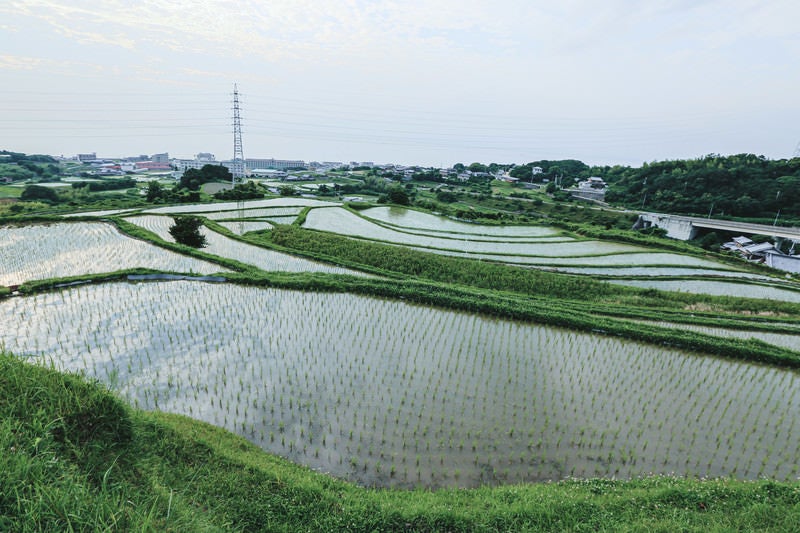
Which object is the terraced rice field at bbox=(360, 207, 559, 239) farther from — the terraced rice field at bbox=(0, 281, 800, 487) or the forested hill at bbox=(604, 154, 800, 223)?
the forested hill at bbox=(604, 154, 800, 223)

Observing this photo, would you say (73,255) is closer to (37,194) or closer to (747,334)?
(747,334)

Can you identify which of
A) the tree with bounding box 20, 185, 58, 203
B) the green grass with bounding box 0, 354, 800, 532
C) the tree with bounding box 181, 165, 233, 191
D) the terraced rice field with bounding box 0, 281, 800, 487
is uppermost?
the tree with bounding box 181, 165, 233, 191

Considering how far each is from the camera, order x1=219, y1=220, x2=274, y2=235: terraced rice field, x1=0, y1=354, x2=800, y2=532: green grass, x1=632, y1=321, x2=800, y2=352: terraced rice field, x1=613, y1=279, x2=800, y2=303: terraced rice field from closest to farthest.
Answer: x1=0, y1=354, x2=800, y2=532: green grass < x1=632, y1=321, x2=800, y2=352: terraced rice field < x1=613, y1=279, x2=800, y2=303: terraced rice field < x1=219, y1=220, x2=274, y2=235: terraced rice field

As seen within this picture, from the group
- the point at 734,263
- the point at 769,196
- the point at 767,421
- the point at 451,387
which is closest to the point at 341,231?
the point at 451,387

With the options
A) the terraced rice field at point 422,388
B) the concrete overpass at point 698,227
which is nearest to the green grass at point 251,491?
the terraced rice field at point 422,388

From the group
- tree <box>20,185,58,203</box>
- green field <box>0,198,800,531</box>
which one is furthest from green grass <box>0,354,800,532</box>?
tree <box>20,185,58,203</box>

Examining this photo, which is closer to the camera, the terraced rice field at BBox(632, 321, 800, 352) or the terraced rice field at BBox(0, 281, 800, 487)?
the terraced rice field at BBox(0, 281, 800, 487)

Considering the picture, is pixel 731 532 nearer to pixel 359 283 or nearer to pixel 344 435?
pixel 344 435

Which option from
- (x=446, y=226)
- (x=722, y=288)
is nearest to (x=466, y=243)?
(x=446, y=226)
